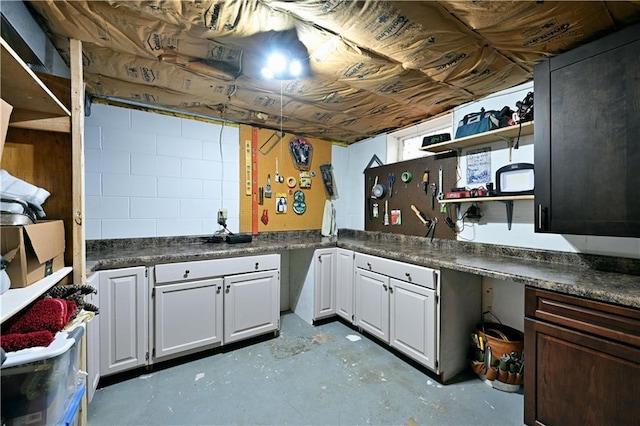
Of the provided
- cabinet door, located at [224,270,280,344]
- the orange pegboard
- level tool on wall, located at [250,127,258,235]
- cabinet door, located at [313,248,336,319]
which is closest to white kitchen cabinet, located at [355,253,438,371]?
cabinet door, located at [313,248,336,319]

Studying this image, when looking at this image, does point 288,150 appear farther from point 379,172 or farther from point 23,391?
point 23,391

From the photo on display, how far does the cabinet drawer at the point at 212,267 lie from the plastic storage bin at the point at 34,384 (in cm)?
105

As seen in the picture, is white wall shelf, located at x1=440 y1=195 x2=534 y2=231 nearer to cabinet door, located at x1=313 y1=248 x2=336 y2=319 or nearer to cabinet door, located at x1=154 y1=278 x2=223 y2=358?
cabinet door, located at x1=313 y1=248 x2=336 y2=319

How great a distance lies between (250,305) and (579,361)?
2155 millimetres

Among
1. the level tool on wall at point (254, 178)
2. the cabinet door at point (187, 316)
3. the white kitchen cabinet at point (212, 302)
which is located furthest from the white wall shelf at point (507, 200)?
the cabinet door at point (187, 316)

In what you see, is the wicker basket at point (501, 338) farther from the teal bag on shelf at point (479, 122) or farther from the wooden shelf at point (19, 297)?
the wooden shelf at point (19, 297)

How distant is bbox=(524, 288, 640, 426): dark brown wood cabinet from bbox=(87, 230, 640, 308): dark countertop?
0.07 meters

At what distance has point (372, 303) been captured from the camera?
2.40 metres

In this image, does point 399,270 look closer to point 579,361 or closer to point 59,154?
point 579,361

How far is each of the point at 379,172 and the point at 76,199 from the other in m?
2.71

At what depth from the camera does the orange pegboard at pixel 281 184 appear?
297cm

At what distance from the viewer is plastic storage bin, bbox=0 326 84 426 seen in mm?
833

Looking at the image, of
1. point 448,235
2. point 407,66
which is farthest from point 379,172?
point 407,66

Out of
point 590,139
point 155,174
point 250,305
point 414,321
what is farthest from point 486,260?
point 155,174
